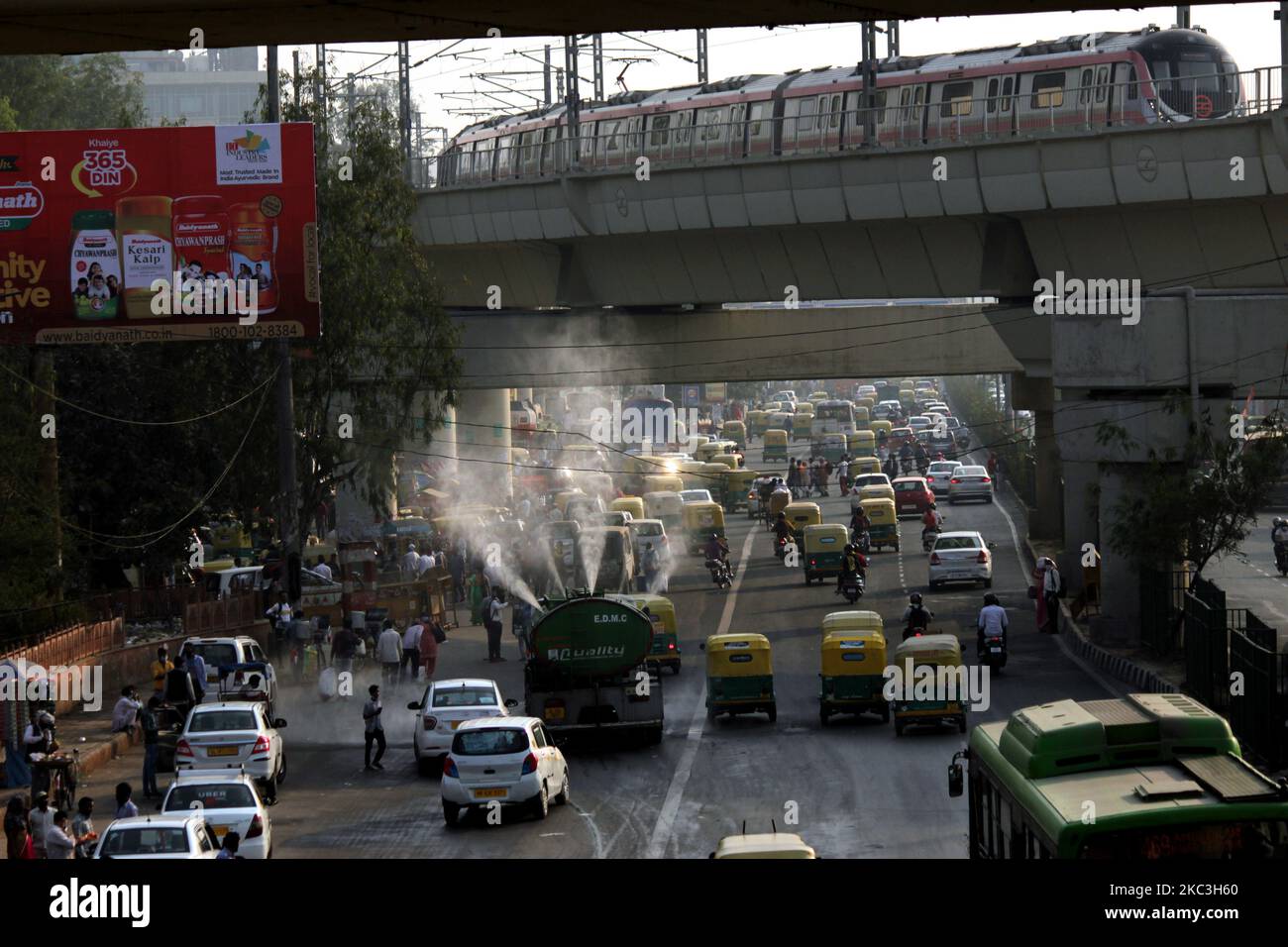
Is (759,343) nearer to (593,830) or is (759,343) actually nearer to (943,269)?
(943,269)

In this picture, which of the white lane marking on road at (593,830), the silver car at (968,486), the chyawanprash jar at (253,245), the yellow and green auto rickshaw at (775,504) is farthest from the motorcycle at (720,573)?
the silver car at (968,486)

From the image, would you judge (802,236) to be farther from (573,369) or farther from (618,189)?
(573,369)

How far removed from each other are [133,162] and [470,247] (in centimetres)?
1960

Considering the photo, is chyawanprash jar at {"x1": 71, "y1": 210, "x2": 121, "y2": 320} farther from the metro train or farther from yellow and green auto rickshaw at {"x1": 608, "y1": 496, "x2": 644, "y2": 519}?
yellow and green auto rickshaw at {"x1": 608, "y1": 496, "x2": 644, "y2": 519}

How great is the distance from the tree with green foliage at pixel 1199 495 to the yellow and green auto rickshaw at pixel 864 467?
34474 mm

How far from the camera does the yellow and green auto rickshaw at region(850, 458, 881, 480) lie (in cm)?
6862

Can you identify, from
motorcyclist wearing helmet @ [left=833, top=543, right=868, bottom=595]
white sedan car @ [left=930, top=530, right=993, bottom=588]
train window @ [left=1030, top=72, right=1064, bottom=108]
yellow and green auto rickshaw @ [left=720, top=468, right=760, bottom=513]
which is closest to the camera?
train window @ [left=1030, top=72, right=1064, bottom=108]

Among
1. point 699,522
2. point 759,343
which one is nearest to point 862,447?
point 699,522

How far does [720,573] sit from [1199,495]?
16.1m

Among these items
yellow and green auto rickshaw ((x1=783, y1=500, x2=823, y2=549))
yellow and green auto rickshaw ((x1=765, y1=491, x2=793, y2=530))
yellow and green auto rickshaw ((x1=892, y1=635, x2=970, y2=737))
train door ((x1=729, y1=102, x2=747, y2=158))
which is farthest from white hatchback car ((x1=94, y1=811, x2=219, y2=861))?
yellow and green auto rickshaw ((x1=765, y1=491, x2=793, y2=530))

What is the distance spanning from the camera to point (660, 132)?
43844 mm

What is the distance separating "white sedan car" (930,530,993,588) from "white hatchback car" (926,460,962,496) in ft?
83.7
